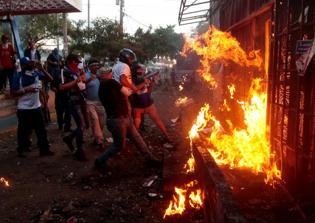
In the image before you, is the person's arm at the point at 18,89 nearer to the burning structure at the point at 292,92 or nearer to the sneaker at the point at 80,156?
the sneaker at the point at 80,156

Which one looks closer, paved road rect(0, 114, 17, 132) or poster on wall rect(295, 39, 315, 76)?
poster on wall rect(295, 39, 315, 76)

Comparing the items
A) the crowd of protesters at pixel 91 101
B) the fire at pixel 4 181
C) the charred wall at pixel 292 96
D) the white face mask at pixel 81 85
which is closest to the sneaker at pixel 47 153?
the crowd of protesters at pixel 91 101

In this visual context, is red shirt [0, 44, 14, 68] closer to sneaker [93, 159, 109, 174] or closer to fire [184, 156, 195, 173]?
sneaker [93, 159, 109, 174]

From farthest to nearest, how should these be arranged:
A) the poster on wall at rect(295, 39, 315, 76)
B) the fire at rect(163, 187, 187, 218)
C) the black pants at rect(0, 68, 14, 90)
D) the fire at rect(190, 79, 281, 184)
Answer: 1. the black pants at rect(0, 68, 14, 90)
2. the fire at rect(190, 79, 281, 184)
3. the fire at rect(163, 187, 187, 218)
4. the poster on wall at rect(295, 39, 315, 76)

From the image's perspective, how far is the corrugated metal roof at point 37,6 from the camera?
33.3 feet

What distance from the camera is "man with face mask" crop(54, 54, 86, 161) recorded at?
8008 millimetres

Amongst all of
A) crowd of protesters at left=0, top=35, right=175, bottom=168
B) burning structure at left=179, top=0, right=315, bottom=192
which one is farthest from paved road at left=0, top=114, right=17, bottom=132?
burning structure at left=179, top=0, right=315, bottom=192

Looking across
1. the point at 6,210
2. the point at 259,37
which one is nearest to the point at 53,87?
the point at 6,210

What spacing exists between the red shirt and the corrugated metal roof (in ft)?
5.79

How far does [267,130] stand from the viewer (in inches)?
254

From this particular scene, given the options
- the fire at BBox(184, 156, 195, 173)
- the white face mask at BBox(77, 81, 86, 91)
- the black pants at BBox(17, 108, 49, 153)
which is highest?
the white face mask at BBox(77, 81, 86, 91)

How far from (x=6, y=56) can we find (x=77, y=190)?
7.45 m

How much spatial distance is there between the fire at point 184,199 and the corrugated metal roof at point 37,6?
6.42 metres

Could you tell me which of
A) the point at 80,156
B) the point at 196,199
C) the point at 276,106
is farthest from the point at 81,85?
the point at 276,106
